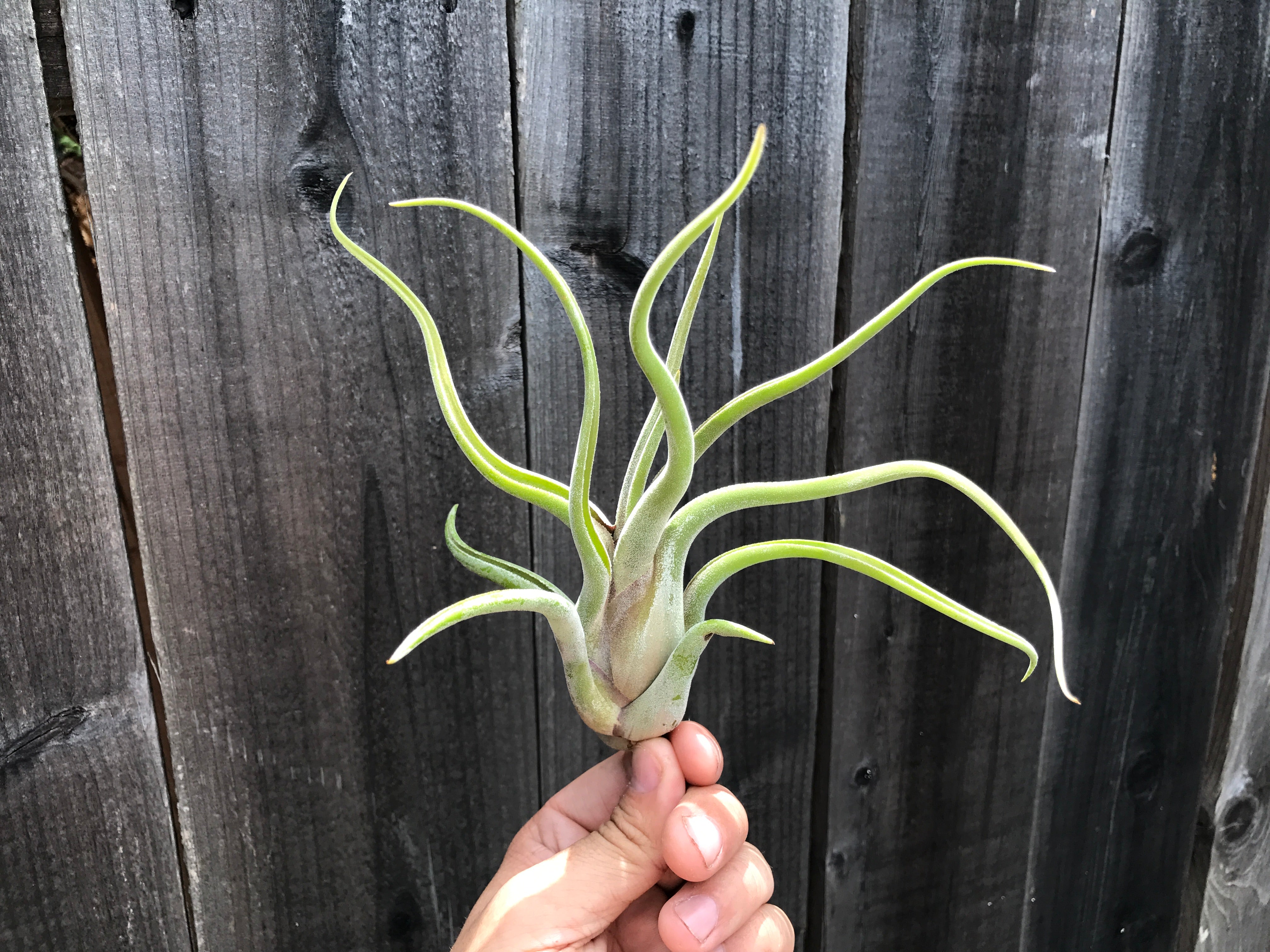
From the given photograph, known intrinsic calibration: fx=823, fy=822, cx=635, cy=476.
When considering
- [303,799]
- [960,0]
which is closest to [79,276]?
[303,799]

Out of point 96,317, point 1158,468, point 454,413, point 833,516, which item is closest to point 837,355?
point 454,413

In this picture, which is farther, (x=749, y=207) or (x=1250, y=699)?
(x=1250, y=699)

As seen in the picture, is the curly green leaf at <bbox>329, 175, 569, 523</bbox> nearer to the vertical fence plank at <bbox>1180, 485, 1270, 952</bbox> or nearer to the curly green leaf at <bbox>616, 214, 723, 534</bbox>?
the curly green leaf at <bbox>616, 214, 723, 534</bbox>

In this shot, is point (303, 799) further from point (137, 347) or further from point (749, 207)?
point (749, 207)

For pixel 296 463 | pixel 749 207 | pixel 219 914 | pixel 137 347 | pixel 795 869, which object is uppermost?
pixel 749 207

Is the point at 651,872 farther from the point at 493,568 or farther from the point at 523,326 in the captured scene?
the point at 523,326

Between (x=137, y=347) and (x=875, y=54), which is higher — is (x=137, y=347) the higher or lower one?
the lower one

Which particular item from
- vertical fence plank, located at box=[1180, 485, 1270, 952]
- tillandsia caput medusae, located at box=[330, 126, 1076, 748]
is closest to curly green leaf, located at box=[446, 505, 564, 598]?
tillandsia caput medusae, located at box=[330, 126, 1076, 748]
